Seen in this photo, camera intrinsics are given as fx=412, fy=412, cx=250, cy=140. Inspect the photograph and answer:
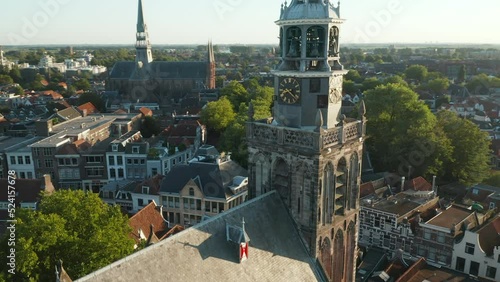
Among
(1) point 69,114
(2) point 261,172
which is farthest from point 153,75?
(2) point 261,172

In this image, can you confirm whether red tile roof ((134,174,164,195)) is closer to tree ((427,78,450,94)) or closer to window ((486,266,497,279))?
window ((486,266,497,279))

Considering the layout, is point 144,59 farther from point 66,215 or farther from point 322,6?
point 322,6

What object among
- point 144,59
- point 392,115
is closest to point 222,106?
point 392,115

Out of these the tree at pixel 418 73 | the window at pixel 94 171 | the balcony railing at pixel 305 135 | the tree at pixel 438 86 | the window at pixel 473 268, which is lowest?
the window at pixel 473 268

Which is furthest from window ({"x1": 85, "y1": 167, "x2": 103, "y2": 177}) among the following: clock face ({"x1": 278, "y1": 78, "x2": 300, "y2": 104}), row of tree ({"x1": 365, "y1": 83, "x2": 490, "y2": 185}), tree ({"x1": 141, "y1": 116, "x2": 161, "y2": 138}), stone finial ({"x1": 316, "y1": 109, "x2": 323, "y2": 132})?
stone finial ({"x1": 316, "y1": 109, "x2": 323, "y2": 132})

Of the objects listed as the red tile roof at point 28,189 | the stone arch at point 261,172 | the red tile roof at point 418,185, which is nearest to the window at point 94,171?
the red tile roof at point 28,189

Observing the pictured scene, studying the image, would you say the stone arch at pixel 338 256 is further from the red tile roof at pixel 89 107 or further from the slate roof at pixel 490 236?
the red tile roof at pixel 89 107

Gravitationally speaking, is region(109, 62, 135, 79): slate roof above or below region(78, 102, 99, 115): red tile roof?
above
